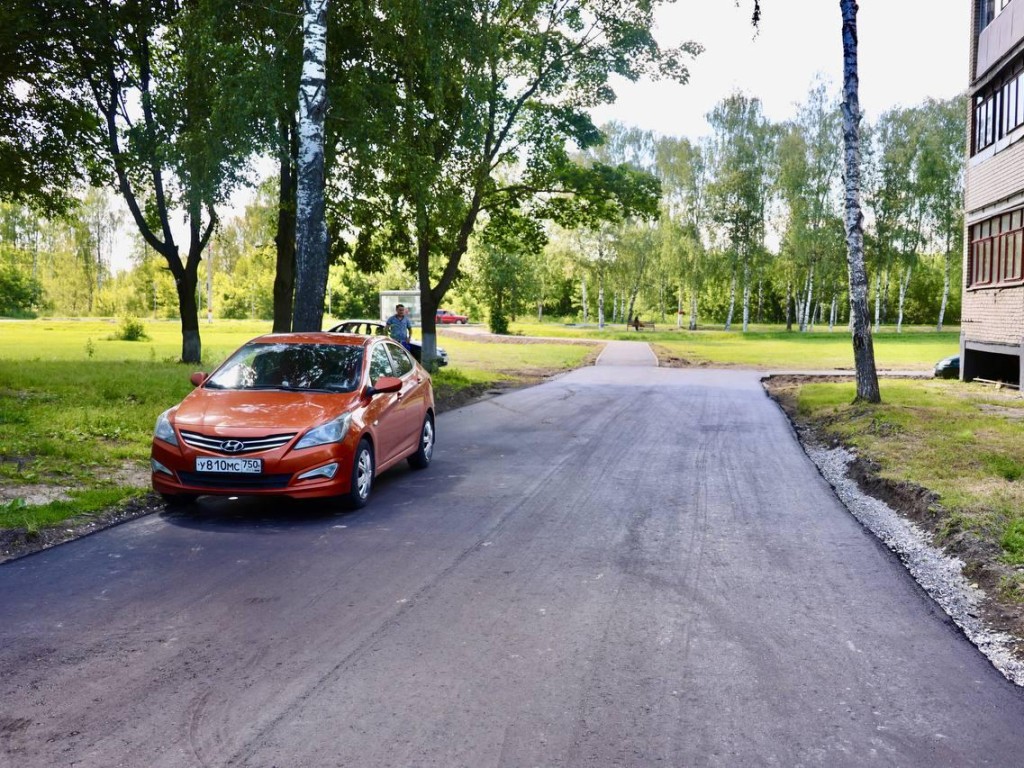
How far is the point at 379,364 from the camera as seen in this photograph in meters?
9.12

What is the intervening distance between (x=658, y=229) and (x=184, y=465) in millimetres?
55234

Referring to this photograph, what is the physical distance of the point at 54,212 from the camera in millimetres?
21641

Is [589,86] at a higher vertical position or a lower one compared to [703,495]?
higher

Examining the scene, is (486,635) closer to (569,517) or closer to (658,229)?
(569,517)

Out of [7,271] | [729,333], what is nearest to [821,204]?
[729,333]

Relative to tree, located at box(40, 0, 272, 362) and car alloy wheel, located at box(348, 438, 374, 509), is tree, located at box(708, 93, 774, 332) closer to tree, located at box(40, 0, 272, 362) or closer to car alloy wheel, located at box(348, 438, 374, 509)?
tree, located at box(40, 0, 272, 362)

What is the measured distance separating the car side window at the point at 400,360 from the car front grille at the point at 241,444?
239 centimetres

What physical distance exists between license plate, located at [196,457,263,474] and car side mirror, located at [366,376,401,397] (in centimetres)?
150

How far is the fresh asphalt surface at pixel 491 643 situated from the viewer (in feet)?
11.1

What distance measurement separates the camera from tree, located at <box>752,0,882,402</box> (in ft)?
49.9

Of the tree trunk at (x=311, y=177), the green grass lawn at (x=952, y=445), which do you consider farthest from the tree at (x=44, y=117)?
the green grass lawn at (x=952, y=445)

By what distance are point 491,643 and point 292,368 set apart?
487 cm

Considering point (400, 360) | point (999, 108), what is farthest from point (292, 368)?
point (999, 108)

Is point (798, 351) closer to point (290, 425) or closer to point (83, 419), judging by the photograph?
point (83, 419)
